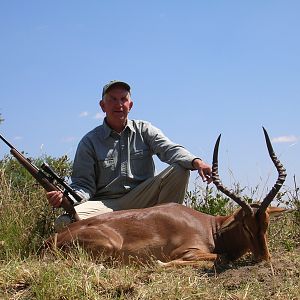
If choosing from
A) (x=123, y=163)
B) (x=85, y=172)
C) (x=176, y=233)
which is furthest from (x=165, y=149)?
(x=176, y=233)

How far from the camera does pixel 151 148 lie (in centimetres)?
832

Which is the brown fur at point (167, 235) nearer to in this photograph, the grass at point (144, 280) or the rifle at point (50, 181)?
the grass at point (144, 280)

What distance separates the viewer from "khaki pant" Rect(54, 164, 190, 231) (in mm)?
7903

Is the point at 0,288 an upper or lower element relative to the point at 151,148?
lower

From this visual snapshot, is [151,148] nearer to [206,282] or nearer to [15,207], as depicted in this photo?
[15,207]

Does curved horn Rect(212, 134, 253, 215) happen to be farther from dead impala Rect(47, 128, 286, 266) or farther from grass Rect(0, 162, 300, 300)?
grass Rect(0, 162, 300, 300)

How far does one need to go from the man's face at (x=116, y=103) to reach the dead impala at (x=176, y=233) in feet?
4.76

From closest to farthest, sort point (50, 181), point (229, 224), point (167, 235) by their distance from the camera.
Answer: point (167, 235) < point (229, 224) < point (50, 181)

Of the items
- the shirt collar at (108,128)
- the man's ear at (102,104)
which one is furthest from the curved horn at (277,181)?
the man's ear at (102,104)

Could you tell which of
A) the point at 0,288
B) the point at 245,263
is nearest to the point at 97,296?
the point at 0,288

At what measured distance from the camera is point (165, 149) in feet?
26.7

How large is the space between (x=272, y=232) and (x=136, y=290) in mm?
3408

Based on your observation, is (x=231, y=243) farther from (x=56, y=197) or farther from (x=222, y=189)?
(x=56, y=197)

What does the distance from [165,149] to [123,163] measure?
0.57 meters
